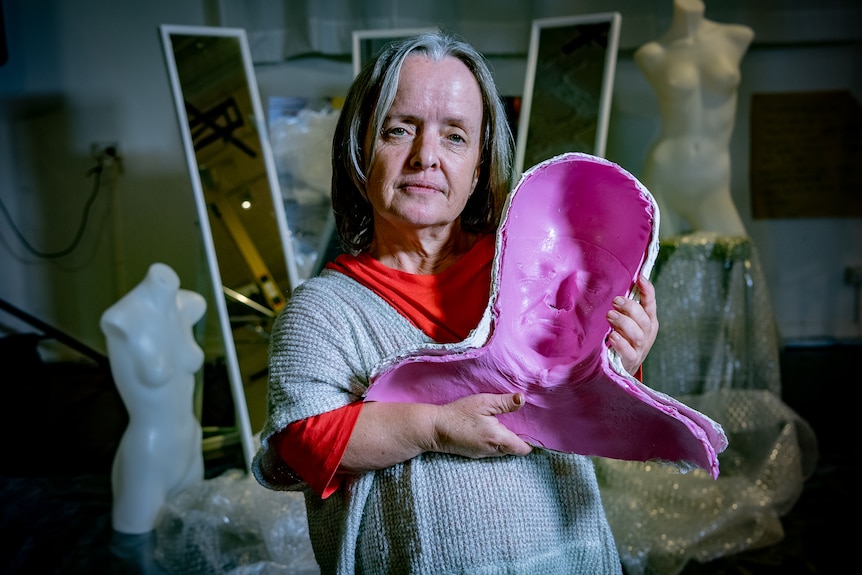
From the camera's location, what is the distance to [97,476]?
1.93 metres

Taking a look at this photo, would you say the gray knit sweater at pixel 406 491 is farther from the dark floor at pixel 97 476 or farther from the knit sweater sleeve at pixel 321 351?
the dark floor at pixel 97 476

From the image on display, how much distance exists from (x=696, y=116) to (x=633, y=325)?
148 centimetres

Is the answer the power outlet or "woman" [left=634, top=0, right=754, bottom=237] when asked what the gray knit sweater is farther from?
the power outlet

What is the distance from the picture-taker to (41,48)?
2.49 metres

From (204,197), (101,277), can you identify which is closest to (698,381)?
(204,197)

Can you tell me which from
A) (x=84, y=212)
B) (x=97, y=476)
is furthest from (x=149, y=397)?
(x=84, y=212)

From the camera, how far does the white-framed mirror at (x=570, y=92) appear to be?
78.2 inches

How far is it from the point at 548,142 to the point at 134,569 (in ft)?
5.02

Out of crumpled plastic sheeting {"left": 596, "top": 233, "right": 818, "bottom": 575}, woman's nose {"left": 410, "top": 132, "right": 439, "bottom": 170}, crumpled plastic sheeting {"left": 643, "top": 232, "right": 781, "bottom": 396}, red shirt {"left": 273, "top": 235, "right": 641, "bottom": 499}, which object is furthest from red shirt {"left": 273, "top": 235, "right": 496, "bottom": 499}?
crumpled plastic sheeting {"left": 643, "top": 232, "right": 781, "bottom": 396}

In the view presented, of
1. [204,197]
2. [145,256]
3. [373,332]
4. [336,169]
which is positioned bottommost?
[145,256]

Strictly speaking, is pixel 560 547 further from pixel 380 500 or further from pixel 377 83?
pixel 377 83

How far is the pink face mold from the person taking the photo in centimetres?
57

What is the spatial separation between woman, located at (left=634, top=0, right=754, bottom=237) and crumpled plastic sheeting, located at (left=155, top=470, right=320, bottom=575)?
1.24 meters

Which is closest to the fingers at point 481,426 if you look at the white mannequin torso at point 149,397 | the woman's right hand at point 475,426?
the woman's right hand at point 475,426
